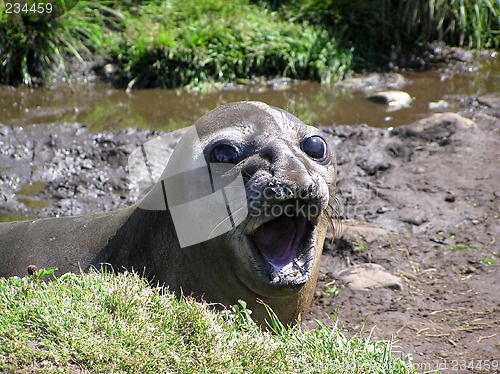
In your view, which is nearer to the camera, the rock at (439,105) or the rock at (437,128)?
the rock at (437,128)

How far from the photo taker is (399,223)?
19.7 feet

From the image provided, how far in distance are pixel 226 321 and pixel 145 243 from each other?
1.02m

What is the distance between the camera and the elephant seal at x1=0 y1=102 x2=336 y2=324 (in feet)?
11.5

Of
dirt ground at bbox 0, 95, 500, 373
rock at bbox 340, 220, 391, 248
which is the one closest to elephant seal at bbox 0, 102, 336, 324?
dirt ground at bbox 0, 95, 500, 373

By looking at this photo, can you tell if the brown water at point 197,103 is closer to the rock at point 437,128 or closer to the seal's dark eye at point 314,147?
the rock at point 437,128

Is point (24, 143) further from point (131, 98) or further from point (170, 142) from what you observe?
point (131, 98)

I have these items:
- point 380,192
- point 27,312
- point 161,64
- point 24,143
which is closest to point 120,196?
point 24,143

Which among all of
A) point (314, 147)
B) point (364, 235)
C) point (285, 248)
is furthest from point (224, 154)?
point (364, 235)

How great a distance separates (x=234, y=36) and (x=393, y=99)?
3.38 metres

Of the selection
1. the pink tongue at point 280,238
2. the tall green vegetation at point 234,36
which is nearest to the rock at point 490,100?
the tall green vegetation at point 234,36

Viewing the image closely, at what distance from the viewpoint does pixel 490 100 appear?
9.97m

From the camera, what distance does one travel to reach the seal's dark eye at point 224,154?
12.2 feet

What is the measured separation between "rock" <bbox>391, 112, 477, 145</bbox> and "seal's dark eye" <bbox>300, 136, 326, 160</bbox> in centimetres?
437

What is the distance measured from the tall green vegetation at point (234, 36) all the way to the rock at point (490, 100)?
2.76 meters
